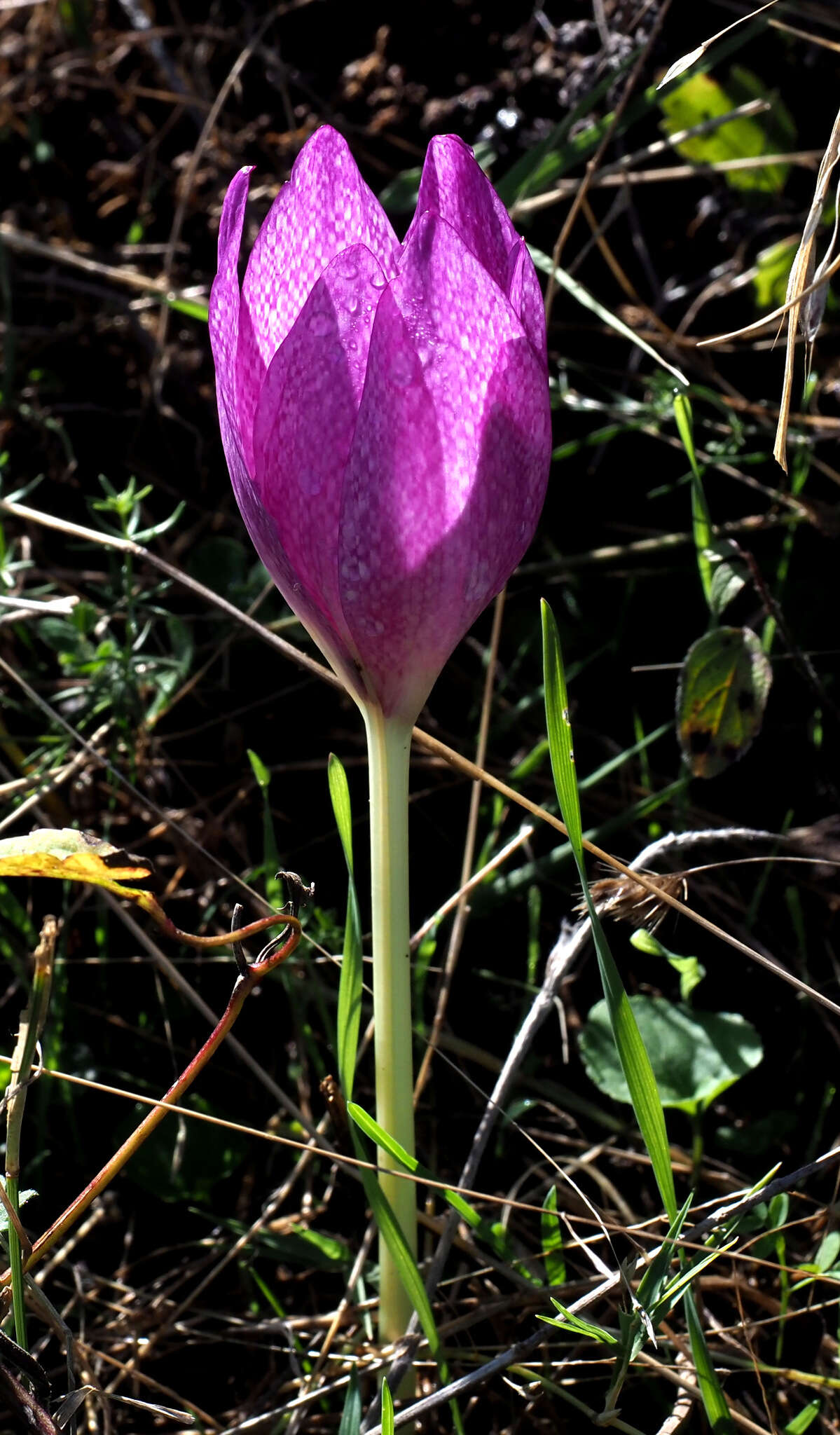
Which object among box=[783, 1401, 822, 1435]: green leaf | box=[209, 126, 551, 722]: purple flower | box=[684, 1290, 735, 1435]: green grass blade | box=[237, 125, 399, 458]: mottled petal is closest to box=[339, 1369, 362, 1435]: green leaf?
box=[684, 1290, 735, 1435]: green grass blade

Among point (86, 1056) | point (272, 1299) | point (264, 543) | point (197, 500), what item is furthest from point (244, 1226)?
point (197, 500)

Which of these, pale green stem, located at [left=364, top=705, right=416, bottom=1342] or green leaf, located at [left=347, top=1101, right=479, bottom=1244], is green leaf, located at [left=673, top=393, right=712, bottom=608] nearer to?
pale green stem, located at [left=364, top=705, right=416, bottom=1342]

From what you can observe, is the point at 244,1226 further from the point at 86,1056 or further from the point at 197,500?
the point at 197,500

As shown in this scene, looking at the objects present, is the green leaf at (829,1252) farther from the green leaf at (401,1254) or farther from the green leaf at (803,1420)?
the green leaf at (401,1254)

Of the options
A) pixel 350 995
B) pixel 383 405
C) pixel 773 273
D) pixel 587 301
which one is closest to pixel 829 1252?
pixel 350 995

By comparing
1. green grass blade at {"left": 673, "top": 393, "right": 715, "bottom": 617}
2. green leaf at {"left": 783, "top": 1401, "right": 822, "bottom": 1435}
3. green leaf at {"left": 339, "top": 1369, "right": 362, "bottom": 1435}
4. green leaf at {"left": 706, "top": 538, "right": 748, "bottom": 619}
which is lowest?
green leaf at {"left": 783, "top": 1401, "right": 822, "bottom": 1435}

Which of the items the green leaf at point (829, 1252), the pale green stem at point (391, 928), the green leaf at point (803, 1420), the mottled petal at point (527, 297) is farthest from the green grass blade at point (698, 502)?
the green leaf at point (803, 1420)

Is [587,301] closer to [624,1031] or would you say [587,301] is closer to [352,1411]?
[624,1031]
